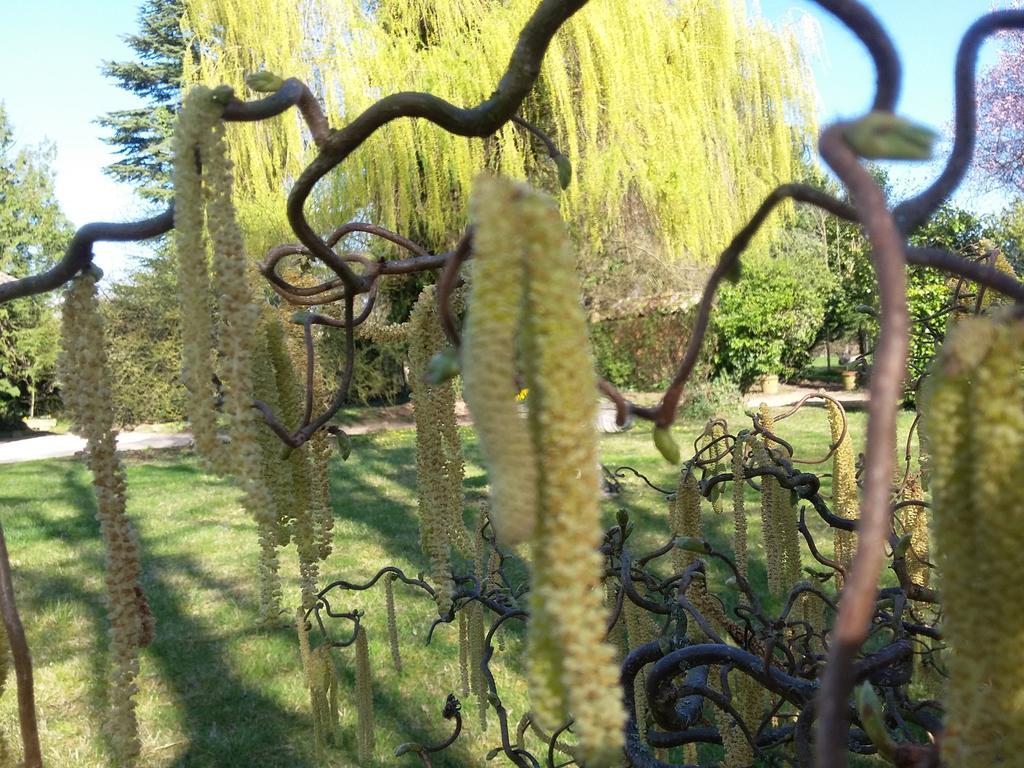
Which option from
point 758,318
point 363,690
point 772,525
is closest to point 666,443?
point 772,525

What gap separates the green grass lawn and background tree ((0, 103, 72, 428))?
5310 mm

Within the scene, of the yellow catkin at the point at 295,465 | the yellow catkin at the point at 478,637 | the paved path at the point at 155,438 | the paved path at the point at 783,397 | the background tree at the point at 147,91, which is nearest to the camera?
the yellow catkin at the point at 295,465

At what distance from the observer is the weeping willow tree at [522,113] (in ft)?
20.8

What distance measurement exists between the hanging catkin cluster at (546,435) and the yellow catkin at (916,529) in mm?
1319

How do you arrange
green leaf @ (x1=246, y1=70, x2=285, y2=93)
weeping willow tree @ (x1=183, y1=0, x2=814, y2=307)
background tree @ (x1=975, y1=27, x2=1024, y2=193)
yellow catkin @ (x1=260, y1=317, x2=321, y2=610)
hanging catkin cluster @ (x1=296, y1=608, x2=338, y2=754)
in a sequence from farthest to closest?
1. background tree @ (x1=975, y1=27, x2=1024, y2=193)
2. weeping willow tree @ (x1=183, y1=0, x2=814, y2=307)
3. hanging catkin cluster @ (x1=296, y1=608, x2=338, y2=754)
4. yellow catkin @ (x1=260, y1=317, x2=321, y2=610)
5. green leaf @ (x1=246, y1=70, x2=285, y2=93)

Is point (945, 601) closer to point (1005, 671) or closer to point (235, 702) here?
point (1005, 671)

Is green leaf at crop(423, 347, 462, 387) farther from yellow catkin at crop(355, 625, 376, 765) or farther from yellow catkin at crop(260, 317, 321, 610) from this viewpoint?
yellow catkin at crop(355, 625, 376, 765)

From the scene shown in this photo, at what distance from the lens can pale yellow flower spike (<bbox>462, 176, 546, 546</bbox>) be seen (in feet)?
0.95

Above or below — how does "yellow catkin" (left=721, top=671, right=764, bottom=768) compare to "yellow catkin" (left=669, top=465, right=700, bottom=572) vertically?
below

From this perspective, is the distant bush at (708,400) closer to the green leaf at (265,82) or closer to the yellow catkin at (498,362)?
the green leaf at (265,82)

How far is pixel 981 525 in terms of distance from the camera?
0.91 feet

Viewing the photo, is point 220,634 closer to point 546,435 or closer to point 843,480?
point 843,480

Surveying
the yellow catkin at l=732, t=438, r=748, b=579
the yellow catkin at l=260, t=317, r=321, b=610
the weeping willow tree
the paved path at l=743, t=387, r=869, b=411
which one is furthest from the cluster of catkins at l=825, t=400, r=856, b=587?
the paved path at l=743, t=387, r=869, b=411

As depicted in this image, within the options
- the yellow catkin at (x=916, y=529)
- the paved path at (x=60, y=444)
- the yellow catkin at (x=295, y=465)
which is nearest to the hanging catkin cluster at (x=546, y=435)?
the yellow catkin at (x=295, y=465)
